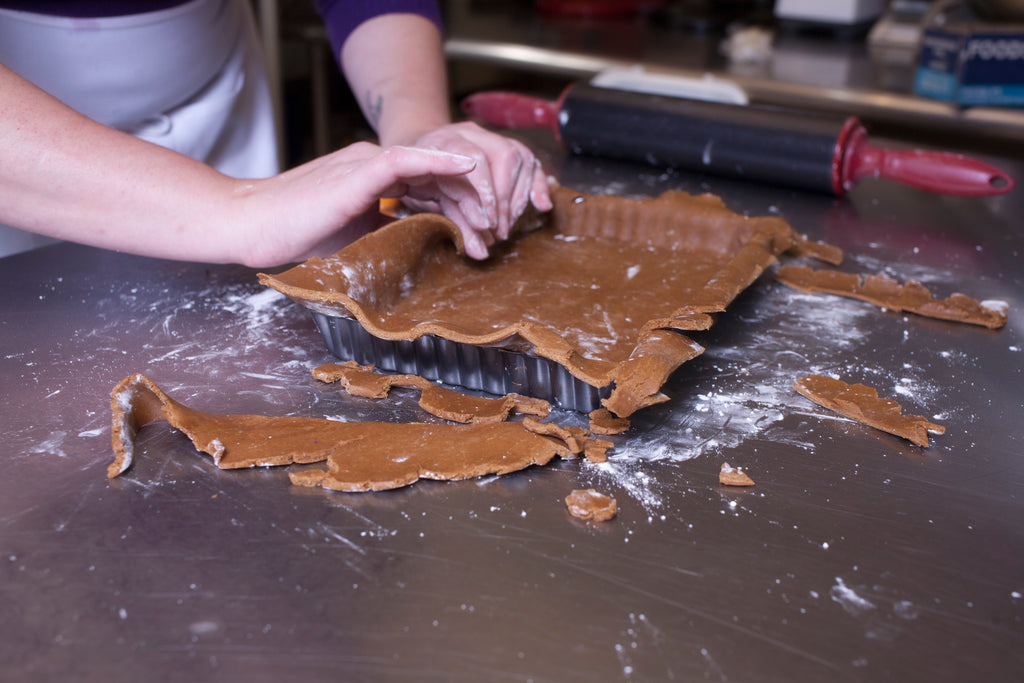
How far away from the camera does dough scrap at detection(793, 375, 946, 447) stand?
0.96 m

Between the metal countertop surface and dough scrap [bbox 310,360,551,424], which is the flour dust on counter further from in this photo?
dough scrap [bbox 310,360,551,424]

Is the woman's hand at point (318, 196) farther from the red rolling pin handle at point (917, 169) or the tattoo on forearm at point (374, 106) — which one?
the red rolling pin handle at point (917, 169)

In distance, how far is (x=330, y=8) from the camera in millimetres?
1743

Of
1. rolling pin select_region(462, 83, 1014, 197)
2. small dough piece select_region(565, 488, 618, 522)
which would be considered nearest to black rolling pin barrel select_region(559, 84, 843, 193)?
rolling pin select_region(462, 83, 1014, 197)

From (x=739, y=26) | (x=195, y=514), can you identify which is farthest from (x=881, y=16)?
(x=195, y=514)

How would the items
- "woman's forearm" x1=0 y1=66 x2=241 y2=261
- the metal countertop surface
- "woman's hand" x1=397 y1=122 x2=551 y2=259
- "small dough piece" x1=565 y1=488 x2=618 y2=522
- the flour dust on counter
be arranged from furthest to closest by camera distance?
"woman's hand" x1=397 y1=122 x2=551 y2=259 → "woman's forearm" x1=0 y1=66 x2=241 y2=261 → the flour dust on counter → "small dough piece" x1=565 y1=488 x2=618 y2=522 → the metal countertop surface

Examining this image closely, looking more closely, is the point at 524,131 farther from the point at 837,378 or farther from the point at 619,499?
the point at 619,499

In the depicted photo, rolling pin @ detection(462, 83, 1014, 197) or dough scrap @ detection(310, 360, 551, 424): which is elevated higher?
rolling pin @ detection(462, 83, 1014, 197)

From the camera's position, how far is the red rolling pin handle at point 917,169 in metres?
1.55

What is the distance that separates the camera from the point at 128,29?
61.9 inches

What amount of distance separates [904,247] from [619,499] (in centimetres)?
96

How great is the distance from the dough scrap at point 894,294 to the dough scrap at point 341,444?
24.6 inches

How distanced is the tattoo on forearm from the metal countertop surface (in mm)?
561

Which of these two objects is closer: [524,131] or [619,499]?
[619,499]
